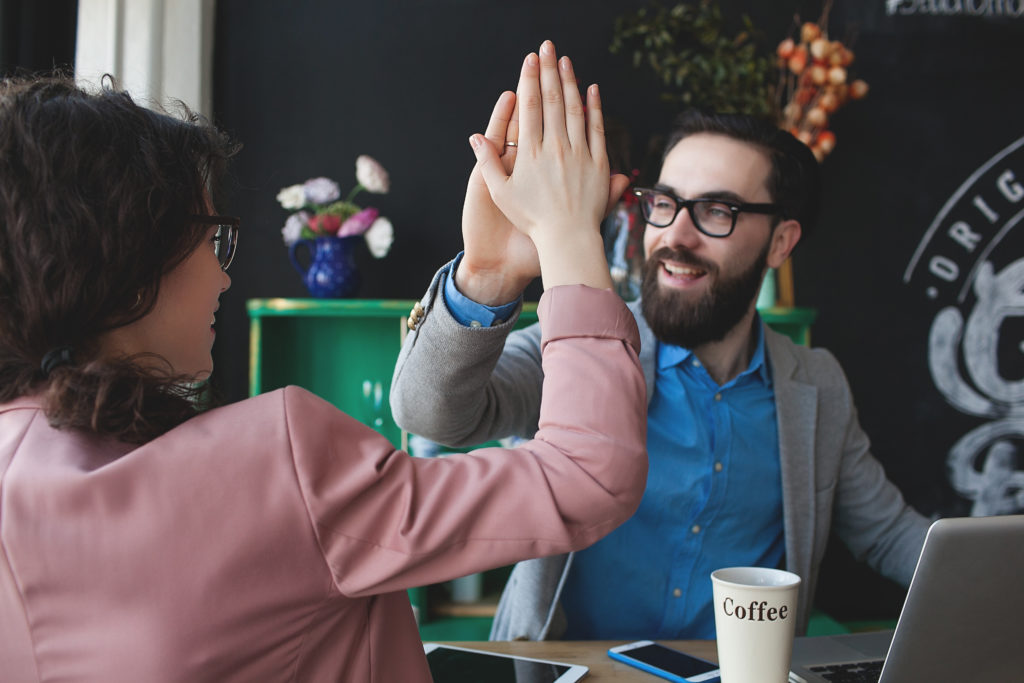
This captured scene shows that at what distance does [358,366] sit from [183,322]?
2.01m

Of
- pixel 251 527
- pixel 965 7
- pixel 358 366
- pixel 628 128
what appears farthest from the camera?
pixel 965 7

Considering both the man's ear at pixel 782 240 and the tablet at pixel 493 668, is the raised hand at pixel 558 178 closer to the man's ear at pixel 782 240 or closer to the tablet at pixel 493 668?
the tablet at pixel 493 668

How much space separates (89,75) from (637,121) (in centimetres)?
175

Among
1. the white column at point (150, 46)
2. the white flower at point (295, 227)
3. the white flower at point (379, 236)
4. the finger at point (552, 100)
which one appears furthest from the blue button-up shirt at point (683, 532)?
the white column at point (150, 46)

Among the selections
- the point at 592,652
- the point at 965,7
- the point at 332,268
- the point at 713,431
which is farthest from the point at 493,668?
the point at 965,7

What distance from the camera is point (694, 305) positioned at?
5.80 ft

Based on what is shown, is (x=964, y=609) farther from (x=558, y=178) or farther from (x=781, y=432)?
(x=781, y=432)

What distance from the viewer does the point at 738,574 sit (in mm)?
969

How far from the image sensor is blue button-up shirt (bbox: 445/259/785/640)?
5.41 feet

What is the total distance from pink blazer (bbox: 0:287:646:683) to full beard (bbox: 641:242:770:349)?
1.05 metres

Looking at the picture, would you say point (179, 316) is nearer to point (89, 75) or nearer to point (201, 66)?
point (89, 75)

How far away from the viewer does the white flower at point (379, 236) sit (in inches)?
108

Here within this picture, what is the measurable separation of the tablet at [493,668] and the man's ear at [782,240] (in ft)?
3.92

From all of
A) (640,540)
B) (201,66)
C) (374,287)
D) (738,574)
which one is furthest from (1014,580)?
(201,66)
